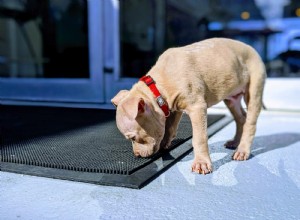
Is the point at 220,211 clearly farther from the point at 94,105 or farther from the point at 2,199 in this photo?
the point at 94,105

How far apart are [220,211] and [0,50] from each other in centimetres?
393

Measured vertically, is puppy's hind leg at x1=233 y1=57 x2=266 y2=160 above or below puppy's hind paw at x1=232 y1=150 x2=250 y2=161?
above

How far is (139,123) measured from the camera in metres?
1.42

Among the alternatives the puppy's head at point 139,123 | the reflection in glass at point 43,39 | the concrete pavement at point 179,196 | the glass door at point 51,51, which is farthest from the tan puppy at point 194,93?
the reflection in glass at point 43,39

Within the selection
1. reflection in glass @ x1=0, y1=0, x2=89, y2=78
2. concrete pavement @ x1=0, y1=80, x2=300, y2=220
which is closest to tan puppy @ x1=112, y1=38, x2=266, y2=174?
concrete pavement @ x1=0, y1=80, x2=300, y2=220

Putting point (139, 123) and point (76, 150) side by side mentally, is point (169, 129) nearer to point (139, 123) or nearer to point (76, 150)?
point (139, 123)

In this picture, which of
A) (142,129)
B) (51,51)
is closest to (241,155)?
Answer: (142,129)

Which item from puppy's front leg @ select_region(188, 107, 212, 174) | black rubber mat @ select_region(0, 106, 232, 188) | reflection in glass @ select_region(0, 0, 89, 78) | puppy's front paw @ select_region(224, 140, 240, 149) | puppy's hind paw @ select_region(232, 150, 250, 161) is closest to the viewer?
black rubber mat @ select_region(0, 106, 232, 188)

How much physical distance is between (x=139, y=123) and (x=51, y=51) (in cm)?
295

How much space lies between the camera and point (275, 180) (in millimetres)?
1304

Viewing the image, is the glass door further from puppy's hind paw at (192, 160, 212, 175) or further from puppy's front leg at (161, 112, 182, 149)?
puppy's hind paw at (192, 160, 212, 175)

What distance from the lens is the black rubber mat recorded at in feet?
4.34

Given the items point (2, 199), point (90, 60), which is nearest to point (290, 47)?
point (90, 60)

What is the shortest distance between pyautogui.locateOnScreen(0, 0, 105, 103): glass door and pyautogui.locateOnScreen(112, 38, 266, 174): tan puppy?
6.38 feet
